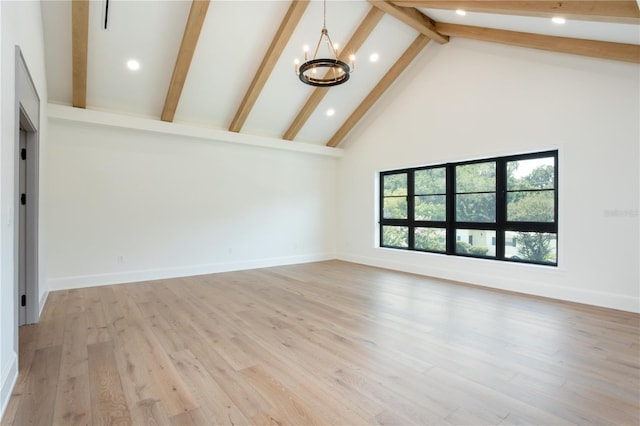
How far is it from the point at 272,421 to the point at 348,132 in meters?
7.13

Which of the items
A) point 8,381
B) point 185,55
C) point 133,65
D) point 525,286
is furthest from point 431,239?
point 8,381

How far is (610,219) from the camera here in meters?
4.34

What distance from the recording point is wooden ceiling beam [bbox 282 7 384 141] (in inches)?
214

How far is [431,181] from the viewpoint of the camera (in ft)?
22.1

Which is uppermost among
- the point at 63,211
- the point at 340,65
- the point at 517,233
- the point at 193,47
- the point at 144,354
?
the point at 193,47

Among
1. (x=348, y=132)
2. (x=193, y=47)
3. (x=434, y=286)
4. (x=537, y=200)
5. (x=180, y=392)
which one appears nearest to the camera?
(x=180, y=392)

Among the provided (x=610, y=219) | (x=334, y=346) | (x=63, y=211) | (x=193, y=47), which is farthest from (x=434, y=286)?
Answer: (x=63, y=211)

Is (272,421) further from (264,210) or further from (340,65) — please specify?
(264,210)

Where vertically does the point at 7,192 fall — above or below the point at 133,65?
below

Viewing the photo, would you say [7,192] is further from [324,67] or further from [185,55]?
[324,67]

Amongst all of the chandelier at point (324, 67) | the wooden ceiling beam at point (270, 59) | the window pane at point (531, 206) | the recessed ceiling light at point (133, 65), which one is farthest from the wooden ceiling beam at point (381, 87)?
the recessed ceiling light at point (133, 65)

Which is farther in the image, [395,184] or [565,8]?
[395,184]

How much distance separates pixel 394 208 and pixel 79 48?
6342 mm

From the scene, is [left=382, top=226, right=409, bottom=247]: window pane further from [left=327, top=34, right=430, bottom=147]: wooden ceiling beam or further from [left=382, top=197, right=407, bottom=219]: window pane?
[left=327, top=34, right=430, bottom=147]: wooden ceiling beam
